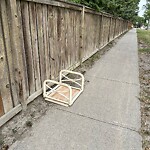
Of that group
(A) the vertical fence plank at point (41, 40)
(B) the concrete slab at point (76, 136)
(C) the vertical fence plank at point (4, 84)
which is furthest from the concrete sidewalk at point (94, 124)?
(A) the vertical fence plank at point (41, 40)

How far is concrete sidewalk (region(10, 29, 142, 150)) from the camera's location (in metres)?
2.04

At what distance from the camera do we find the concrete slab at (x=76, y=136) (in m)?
2.00

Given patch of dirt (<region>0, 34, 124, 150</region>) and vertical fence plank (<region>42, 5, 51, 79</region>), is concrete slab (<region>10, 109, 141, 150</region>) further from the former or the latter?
vertical fence plank (<region>42, 5, 51, 79</region>)

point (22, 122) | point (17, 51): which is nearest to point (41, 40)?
point (17, 51)

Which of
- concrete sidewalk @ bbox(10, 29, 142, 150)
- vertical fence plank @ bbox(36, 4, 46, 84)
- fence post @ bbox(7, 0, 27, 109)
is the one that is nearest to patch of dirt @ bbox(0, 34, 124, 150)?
concrete sidewalk @ bbox(10, 29, 142, 150)

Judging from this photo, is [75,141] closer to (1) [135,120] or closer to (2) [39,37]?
(1) [135,120]

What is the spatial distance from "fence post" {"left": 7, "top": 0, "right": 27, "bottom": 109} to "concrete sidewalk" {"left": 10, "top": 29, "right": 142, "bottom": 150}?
1.81 ft

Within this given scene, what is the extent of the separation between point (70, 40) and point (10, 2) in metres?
2.26

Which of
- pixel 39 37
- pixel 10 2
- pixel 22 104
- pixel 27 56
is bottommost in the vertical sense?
pixel 22 104

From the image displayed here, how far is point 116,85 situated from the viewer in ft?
12.8

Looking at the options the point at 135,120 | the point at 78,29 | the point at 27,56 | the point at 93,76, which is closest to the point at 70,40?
the point at 78,29

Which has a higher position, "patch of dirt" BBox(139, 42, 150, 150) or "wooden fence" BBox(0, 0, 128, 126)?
→ "wooden fence" BBox(0, 0, 128, 126)

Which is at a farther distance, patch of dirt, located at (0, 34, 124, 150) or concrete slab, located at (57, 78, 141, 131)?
concrete slab, located at (57, 78, 141, 131)

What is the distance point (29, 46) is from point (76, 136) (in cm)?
152
